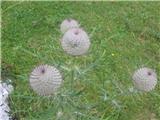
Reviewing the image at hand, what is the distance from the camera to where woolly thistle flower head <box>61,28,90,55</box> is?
2.71 m

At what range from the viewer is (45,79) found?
260cm

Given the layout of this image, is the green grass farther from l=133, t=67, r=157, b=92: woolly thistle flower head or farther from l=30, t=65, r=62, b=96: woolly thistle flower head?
l=30, t=65, r=62, b=96: woolly thistle flower head

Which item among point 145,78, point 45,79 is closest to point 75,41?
Result: point 45,79

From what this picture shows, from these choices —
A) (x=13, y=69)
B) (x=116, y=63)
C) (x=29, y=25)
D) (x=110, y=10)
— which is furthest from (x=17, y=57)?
(x=110, y=10)

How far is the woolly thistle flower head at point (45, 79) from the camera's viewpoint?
260cm

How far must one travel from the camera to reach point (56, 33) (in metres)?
4.13

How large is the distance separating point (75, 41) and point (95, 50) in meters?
1.22

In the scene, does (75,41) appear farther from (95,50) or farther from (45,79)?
(95,50)

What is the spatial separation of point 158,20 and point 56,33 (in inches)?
35.8

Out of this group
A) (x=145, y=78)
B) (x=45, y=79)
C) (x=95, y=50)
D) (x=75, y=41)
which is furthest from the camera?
(x=95, y=50)

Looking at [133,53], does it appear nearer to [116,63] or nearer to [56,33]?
[116,63]

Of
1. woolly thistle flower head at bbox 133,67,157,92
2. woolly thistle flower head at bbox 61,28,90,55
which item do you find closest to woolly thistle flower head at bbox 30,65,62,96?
woolly thistle flower head at bbox 61,28,90,55

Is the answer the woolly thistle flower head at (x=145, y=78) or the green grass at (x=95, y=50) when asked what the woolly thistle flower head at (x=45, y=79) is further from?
the woolly thistle flower head at (x=145, y=78)

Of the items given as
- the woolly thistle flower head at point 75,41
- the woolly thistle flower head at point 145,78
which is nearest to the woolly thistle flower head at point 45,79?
the woolly thistle flower head at point 75,41
